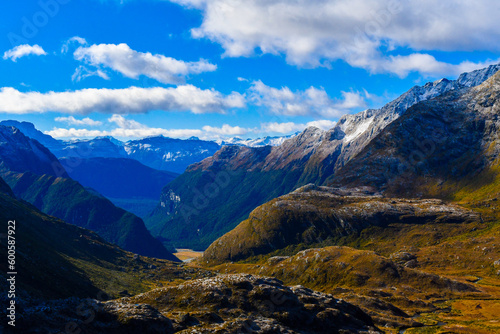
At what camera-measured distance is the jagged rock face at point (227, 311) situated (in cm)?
6888

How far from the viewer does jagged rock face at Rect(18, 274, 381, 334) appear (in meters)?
68.9

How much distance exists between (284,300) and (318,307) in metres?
9.52

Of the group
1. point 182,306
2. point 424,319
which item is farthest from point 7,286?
point 424,319

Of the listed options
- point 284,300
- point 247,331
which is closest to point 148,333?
point 247,331

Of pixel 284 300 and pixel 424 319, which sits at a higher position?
pixel 284 300

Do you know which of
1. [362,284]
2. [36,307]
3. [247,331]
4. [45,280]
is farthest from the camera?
[362,284]

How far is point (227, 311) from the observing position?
84.8m

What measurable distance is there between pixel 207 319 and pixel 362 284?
432ft

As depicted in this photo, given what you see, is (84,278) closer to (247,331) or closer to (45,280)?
(45,280)

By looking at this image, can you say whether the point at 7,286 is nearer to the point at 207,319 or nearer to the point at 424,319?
the point at 207,319

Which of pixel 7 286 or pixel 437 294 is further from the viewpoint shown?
pixel 437 294

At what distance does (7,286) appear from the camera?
90.8m

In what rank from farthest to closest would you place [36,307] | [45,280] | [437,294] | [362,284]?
[362,284], [437,294], [45,280], [36,307]

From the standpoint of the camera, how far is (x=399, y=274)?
187 meters
